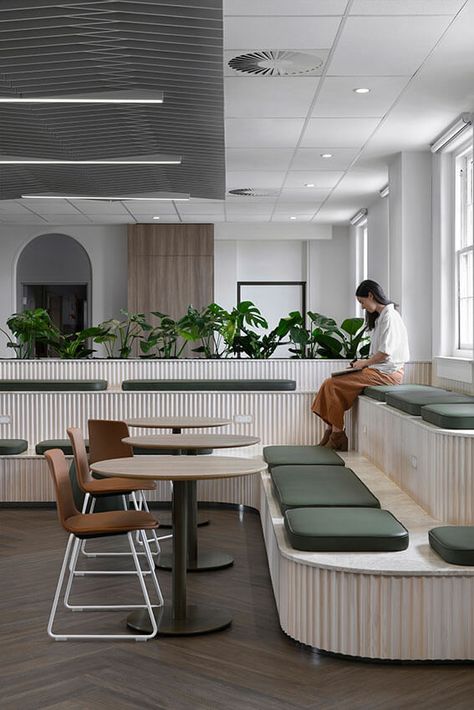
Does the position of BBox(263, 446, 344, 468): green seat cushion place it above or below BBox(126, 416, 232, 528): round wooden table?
below

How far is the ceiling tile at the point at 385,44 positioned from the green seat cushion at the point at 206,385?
9.69ft

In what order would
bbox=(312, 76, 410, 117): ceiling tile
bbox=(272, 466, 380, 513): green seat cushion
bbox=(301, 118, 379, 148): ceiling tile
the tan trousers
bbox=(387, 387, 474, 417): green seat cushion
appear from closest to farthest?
1. bbox=(272, 466, 380, 513): green seat cushion
2. bbox=(387, 387, 474, 417): green seat cushion
3. bbox=(312, 76, 410, 117): ceiling tile
4. bbox=(301, 118, 379, 148): ceiling tile
5. the tan trousers

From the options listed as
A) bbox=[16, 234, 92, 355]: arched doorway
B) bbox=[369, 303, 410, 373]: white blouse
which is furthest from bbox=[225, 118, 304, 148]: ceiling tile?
bbox=[16, 234, 92, 355]: arched doorway

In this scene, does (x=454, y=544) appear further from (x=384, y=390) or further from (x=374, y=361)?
(x=374, y=361)

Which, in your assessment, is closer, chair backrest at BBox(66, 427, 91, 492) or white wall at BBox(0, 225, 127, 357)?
Answer: chair backrest at BBox(66, 427, 91, 492)

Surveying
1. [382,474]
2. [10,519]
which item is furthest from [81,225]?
[382,474]

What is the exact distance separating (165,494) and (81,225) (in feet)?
23.3

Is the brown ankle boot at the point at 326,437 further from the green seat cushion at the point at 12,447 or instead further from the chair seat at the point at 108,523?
the chair seat at the point at 108,523

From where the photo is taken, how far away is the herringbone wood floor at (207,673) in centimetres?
338

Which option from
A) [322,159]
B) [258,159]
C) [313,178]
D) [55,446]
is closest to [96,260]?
[313,178]

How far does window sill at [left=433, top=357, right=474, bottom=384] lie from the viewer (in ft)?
24.0

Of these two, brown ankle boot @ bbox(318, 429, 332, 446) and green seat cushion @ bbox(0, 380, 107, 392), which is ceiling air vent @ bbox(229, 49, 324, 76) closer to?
brown ankle boot @ bbox(318, 429, 332, 446)

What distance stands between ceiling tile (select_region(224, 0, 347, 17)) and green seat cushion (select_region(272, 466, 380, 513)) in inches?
101

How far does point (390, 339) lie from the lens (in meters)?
7.43
